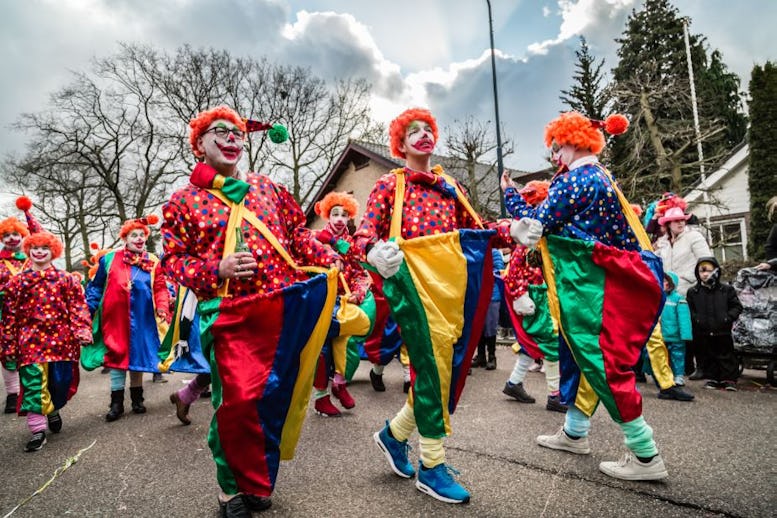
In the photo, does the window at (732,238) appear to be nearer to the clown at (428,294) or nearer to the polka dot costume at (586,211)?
the polka dot costume at (586,211)

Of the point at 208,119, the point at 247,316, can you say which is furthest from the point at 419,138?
the point at 247,316

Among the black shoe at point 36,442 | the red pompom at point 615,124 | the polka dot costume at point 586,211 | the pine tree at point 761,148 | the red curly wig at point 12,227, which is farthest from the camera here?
the pine tree at point 761,148

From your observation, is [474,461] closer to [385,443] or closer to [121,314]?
[385,443]

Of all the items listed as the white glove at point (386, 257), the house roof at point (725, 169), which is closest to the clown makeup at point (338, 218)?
the white glove at point (386, 257)

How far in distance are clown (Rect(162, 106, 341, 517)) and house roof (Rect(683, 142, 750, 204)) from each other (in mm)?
17426

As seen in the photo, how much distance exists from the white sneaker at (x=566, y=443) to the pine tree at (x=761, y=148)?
15.1 metres

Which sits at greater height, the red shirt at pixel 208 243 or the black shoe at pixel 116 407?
the red shirt at pixel 208 243

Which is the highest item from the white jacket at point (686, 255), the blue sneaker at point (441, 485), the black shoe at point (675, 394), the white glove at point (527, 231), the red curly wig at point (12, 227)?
the red curly wig at point (12, 227)

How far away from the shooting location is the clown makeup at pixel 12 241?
5633 mm

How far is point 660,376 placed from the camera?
4742mm

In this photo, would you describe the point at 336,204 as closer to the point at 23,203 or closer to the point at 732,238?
the point at 23,203

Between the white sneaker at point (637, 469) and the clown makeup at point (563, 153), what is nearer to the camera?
the white sneaker at point (637, 469)

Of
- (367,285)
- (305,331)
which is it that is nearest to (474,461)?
(305,331)

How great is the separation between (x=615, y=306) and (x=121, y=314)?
4.81m
